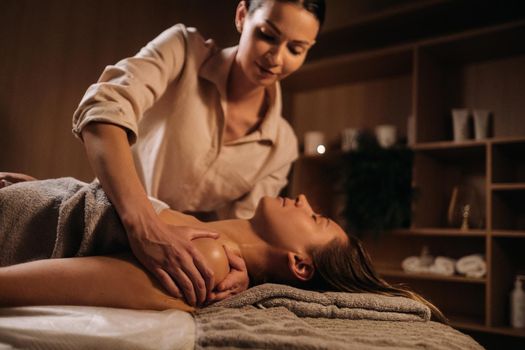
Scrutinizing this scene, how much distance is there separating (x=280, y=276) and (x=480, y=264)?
1529 mm

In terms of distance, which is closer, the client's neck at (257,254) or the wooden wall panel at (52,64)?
the client's neck at (257,254)

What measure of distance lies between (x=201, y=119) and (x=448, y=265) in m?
1.62

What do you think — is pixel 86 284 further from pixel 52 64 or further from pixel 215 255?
pixel 52 64

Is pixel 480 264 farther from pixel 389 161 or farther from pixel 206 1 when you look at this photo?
pixel 206 1

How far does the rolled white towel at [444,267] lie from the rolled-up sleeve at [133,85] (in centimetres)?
174

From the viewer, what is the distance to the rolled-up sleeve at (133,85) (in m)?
1.22

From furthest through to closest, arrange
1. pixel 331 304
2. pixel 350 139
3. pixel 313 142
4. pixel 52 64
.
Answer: pixel 313 142 < pixel 350 139 < pixel 52 64 < pixel 331 304

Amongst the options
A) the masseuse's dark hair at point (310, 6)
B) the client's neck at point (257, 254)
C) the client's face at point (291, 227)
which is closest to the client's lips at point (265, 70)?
the masseuse's dark hair at point (310, 6)

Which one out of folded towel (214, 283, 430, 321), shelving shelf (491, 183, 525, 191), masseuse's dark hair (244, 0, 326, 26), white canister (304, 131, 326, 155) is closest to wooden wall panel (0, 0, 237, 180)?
white canister (304, 131, 326, 155)

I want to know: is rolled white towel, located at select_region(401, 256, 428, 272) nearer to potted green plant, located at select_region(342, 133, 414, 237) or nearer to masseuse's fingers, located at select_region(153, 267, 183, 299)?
potted green plant, located at select_region(342, 133, 414, 237)

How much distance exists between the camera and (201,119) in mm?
1687

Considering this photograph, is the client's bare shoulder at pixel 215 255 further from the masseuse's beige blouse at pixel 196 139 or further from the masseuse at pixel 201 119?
the masseuse's beige blouse at pixel 196 139

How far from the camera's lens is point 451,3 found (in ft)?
8.54

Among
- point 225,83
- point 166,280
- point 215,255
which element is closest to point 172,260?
point 166,280
